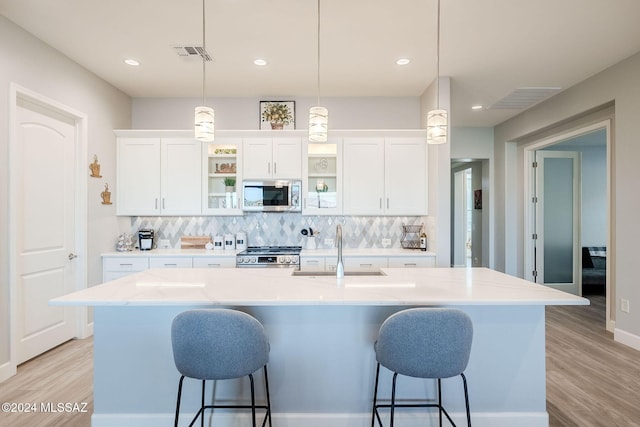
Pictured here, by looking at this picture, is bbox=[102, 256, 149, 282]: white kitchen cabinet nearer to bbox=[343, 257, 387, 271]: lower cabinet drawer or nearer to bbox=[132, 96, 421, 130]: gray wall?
bbox=[132, 96, 421, 130]: gray wall

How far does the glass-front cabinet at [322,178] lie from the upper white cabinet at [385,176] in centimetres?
10

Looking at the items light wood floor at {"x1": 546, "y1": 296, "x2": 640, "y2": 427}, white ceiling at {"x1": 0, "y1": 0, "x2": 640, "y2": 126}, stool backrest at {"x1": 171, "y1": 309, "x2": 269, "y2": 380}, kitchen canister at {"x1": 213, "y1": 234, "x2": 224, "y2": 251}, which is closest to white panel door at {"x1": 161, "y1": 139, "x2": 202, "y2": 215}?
kitchen canister at {"x1": 213, "y1": 234, "x2": 224, "y2": 251}

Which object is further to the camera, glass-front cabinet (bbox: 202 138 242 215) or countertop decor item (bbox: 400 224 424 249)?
countertop decor item (bbox: 400 224 424 249)

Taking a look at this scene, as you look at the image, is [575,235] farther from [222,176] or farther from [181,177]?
[181,177]

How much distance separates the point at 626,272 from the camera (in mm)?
3443

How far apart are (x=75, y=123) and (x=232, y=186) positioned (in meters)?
1.76

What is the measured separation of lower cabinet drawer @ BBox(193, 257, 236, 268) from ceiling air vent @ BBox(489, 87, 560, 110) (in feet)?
13.4

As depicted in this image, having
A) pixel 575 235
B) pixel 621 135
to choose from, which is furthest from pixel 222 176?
pixel 575 235

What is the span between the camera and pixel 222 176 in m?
4.38

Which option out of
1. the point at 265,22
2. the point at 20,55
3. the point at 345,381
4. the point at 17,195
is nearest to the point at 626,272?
the point at 345,381

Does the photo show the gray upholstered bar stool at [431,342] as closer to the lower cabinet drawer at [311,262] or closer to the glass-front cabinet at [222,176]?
the lower cabinet drawer at [311,262]

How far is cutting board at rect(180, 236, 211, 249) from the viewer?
4.48 meters

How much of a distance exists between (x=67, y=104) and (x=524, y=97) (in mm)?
5371

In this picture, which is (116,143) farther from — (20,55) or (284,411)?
(284,411)
